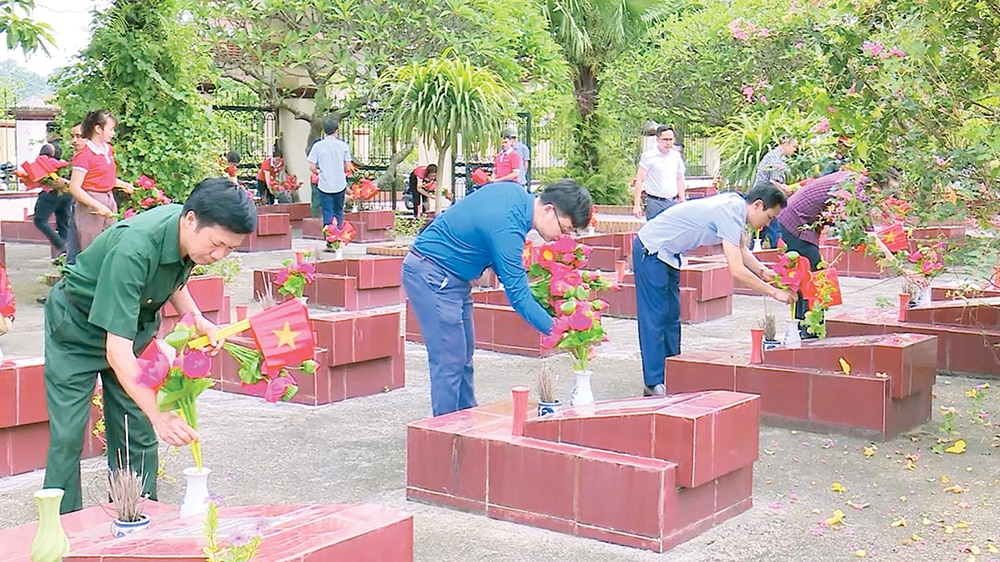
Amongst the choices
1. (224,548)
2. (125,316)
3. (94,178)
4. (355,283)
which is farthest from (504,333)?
(224,548)

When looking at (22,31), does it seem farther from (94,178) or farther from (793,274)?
(793,274)

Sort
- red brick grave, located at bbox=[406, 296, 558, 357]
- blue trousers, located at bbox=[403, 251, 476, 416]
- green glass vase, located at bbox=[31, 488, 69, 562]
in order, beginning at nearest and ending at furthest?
1. green glass vase, located at bbox=[31, 488, 69, 562]
2. blue trousers, located at bbox=[403, 251, 476, 416]
3. red brick grave, located at bbox=[406, 296, 558, 357]

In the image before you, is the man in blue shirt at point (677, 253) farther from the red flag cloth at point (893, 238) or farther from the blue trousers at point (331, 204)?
the blue trousers at point (331, 204)

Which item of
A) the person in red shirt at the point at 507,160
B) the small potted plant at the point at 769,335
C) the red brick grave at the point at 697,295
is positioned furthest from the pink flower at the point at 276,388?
the person in red shirt at the point at 507,160

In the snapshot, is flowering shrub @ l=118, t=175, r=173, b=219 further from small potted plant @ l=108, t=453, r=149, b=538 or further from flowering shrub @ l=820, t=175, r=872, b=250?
small potted plant @ l=108, t=453, r=149, b=538

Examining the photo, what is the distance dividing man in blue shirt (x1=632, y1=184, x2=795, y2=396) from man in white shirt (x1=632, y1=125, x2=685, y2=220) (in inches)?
193

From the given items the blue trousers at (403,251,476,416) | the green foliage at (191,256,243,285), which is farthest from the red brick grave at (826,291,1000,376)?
the green foliage at (191,256,243,285)

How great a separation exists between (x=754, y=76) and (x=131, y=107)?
41.4 ft

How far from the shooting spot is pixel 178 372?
3.83 m

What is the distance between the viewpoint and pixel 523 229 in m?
5.57

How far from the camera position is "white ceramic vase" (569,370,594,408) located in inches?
222

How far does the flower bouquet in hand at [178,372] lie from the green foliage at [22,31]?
17.7 feet

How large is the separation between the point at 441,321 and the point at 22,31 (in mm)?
4545

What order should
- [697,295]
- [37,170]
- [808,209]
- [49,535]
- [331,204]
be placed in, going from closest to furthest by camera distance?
1. [49,535]
2. [808,209]
3. [37,170]
4. [697,295]
5. [331,204]
